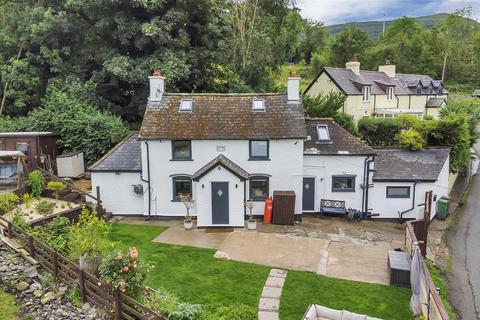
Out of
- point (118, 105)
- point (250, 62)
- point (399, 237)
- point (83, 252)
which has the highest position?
point (250, 62)

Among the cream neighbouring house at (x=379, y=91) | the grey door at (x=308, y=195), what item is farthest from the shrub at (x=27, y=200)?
the cream neighbouring house at (x=379, y=91)

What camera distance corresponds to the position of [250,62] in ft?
121

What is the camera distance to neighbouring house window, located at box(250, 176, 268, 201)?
2120cm

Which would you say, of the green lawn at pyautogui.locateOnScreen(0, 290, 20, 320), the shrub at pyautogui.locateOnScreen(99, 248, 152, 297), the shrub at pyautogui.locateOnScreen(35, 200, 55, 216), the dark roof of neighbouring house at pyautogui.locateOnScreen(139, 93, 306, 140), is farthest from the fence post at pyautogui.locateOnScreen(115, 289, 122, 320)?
the dark roof of neighbouring house at pyautogui.locateOnScreen(139, 93, 306, 140)

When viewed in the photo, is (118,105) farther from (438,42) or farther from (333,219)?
(438,42)

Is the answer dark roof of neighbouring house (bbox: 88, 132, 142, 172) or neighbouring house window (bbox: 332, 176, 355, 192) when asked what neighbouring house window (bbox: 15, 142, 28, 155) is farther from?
neighbouring house window (bbox: 332, 176, 355, 192)

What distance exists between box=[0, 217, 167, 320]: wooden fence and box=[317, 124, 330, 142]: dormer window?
48.3ft

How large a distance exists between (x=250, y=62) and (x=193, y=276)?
2640cm

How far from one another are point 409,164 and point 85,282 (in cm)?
1831

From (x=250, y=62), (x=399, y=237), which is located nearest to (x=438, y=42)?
(x=250, y=62)

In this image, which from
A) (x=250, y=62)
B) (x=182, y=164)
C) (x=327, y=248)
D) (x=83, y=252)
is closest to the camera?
(x=83, y=252)

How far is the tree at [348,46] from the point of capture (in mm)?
64625

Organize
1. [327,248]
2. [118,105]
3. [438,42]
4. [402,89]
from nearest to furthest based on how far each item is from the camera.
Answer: [327,248]
[118,105]
[402,89]
[438,42]

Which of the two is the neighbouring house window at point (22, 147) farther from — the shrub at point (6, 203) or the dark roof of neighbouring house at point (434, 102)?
the dark roof of neighbouring house at point (434, 102)
